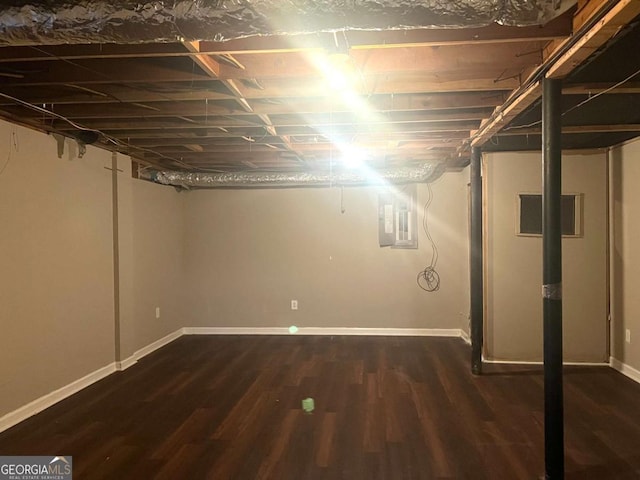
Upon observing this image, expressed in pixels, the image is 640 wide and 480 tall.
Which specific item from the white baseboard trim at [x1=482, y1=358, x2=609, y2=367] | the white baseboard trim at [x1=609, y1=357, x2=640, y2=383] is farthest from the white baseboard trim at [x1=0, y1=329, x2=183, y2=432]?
the white baseboard trim at [x1=609, y1=357, x2=640, y2=383]

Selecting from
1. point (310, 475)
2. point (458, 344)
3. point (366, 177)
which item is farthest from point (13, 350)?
point (458, 344)

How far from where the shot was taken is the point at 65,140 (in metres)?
3.71

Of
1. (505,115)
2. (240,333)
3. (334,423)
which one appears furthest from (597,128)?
(240,333)

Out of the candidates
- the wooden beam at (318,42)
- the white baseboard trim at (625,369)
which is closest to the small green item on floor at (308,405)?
the wooden beam at (318,42)

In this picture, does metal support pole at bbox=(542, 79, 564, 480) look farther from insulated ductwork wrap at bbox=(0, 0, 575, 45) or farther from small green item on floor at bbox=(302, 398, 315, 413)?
small green item on floor at bbox=(302, 398, 315, 413)

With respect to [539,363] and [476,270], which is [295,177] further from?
[539,363]

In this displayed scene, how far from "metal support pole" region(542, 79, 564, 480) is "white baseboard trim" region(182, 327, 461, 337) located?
3.32 metres

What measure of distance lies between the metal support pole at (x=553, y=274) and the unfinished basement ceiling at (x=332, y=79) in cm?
22

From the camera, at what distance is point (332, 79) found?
2543 mm

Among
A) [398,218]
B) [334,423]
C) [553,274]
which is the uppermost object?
[398,218]

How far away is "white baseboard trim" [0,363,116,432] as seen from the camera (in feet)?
10.1

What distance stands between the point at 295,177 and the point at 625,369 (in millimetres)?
3906

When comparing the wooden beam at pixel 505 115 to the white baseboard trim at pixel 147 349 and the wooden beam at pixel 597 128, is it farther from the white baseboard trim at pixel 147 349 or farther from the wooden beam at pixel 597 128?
the white baseboard trim at pixel 147 349

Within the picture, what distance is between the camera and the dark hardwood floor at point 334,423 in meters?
2.50
